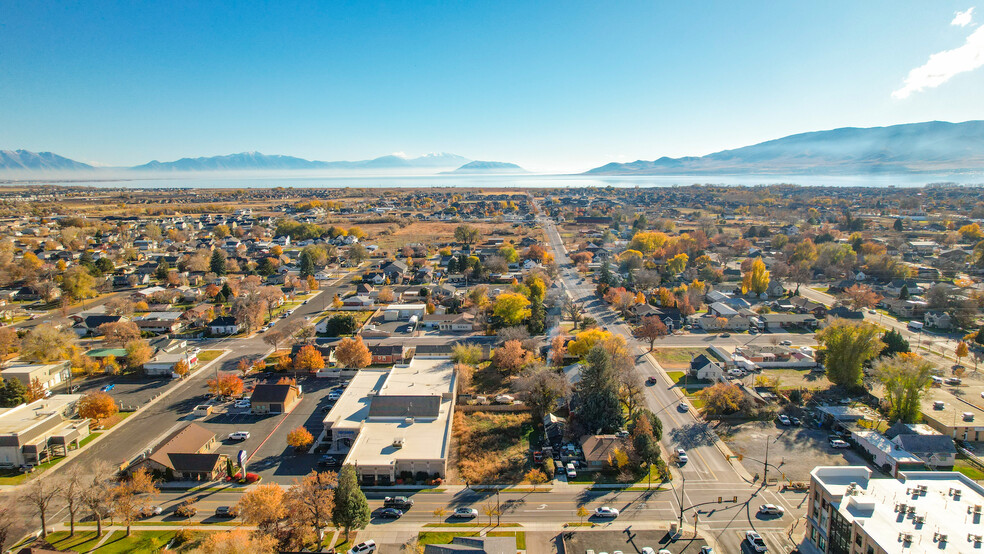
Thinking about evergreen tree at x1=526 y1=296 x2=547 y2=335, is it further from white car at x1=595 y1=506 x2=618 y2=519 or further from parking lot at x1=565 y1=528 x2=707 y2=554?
parking lot at x1=565 y1=528 x2=707 y2=554

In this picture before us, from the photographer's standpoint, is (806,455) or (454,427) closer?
(806,455)

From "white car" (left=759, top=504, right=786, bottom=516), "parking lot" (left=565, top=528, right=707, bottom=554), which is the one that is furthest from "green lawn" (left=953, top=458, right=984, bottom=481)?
"parking lot" (left=565, top=528, right=707, bottom=554)

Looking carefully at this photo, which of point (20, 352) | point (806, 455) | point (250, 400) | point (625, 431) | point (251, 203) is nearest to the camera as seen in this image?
point (806, 455)

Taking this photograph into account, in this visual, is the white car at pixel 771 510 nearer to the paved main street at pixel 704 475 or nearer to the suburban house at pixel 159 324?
the paved main street at pixel 704 475

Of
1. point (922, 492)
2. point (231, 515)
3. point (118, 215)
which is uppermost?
point (118, 215)

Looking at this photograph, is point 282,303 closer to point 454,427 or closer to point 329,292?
point 329,292

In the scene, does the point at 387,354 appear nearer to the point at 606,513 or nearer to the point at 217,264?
the point at 606,513

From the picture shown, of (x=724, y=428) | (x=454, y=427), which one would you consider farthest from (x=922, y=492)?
(x=454, y=427)

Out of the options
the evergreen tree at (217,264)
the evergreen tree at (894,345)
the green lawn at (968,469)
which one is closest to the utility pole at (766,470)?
the green lawn at (968,469)
